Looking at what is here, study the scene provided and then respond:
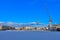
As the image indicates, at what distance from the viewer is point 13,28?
124ft

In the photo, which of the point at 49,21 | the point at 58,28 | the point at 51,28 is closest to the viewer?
the point at 58,28

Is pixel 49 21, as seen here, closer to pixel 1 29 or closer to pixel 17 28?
pixel 17 28

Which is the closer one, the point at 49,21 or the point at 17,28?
the point at 17,28

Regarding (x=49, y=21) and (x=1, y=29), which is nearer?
(x=1, y=29)

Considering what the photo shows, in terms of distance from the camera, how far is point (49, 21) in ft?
137

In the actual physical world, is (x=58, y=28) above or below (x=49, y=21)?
below

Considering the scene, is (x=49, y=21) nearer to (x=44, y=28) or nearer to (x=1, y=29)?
(x=44, y=28)

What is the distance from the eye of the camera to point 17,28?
1471 inches

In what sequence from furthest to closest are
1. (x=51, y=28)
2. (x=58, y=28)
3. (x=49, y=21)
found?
(x=49, y=21) → (x=51, y=28) → (x=58, y=28)

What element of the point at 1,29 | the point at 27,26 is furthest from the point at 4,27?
the point at 27,26

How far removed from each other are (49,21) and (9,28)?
12147mm

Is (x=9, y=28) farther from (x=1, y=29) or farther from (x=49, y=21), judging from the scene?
(x=49, y=21)

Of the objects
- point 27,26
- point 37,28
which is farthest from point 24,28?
point 37,28

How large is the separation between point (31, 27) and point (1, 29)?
7961 mm
